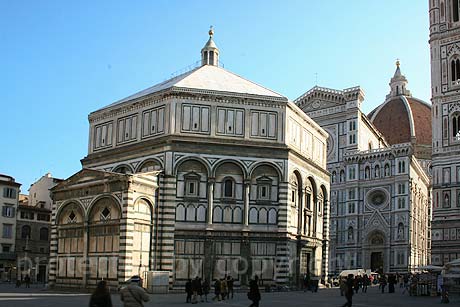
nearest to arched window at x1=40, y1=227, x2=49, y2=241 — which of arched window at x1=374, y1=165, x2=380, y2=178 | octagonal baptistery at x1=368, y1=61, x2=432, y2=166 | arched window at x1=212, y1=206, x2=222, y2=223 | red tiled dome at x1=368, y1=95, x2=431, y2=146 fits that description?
arched window at x1=212, y1=206, x2=222, y2=223

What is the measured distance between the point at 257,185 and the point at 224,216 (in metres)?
2.69

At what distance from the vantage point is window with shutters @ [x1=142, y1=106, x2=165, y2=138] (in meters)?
37.9

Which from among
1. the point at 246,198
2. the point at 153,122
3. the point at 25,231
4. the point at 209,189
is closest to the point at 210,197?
the point at 209,189

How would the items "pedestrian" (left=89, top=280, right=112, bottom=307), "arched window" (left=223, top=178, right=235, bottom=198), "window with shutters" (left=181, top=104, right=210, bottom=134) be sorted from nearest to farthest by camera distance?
1. "pedestrian" (left=89, top=280, right=112, bottom=307)
2. "arched window" (left=223, top=178, right=235, bottom=198)
3. "window with shutters" (left=181, top=104, right=210, bottom=134)

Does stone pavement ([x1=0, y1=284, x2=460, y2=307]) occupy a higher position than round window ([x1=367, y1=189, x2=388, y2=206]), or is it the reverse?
round window ([x1=367, y1=189, x2=388, y2=206])

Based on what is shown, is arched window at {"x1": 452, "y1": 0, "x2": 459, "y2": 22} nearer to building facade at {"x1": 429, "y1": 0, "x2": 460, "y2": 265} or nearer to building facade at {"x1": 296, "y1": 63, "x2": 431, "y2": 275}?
building facade at {"x1": 429, "y1": 0, "x2": 460, "y2": 265}

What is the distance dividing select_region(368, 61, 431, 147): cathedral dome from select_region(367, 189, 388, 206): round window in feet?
105

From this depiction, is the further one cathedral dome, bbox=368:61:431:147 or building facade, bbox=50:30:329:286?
cathedral dome, bbox=368:61:431:147

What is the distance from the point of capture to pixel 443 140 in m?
66.5

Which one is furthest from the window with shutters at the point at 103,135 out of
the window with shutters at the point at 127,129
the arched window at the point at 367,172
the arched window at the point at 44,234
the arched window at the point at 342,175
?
the arched window at the point at 342,175

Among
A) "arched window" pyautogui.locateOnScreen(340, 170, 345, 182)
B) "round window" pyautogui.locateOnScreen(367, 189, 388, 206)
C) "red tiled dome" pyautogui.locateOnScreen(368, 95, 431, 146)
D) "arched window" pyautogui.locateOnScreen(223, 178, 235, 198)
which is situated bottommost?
"arched window" pyautogui.locateOnScreen(223, 178, 235, 198)

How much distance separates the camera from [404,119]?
109000 mm

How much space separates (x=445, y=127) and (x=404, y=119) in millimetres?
43173

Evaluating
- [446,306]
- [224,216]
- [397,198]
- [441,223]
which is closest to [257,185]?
[224,216]
